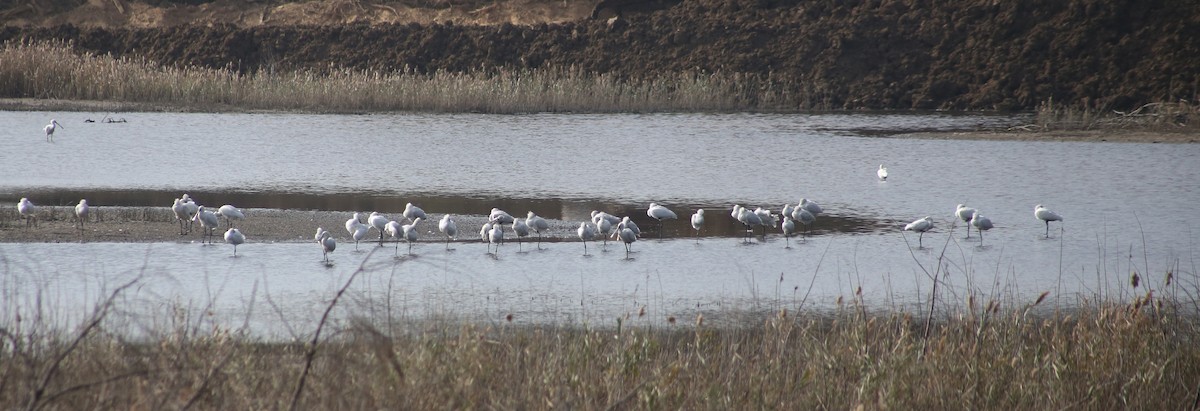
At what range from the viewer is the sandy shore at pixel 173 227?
10.6 meters

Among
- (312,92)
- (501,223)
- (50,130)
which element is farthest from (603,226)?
(312,92)

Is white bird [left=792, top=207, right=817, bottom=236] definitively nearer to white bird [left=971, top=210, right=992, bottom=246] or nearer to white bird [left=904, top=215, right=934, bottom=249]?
white bird [left=904, top=215, right=934, bottom=249]

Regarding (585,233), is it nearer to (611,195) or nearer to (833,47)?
(611,195)

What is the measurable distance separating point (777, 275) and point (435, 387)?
172 inches

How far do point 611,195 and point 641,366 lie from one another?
28.2 feet

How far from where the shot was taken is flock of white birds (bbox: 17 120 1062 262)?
1019 centimetres

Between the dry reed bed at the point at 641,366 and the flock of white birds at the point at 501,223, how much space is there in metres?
3.18

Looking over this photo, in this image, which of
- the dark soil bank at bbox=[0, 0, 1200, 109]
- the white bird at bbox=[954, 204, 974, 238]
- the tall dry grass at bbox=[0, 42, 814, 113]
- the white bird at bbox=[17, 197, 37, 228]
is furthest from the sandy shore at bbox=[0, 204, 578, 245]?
the dark soil bank at bbox=[0, 0, 1200, 109]

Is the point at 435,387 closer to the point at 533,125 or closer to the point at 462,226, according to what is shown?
the point at 462,226

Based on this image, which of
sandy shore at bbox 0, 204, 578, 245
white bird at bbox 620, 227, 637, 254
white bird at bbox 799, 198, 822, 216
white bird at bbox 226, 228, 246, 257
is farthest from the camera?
white bird at bbox 799, 198, 822, 216

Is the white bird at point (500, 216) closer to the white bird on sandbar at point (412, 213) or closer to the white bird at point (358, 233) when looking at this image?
the white bird on sandbar at point (412, 213)

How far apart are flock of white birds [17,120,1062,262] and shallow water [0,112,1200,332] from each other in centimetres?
17

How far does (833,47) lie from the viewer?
126 feet

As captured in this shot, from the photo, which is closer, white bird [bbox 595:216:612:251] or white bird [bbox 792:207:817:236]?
white bird [bbox 595:216:612:251]
